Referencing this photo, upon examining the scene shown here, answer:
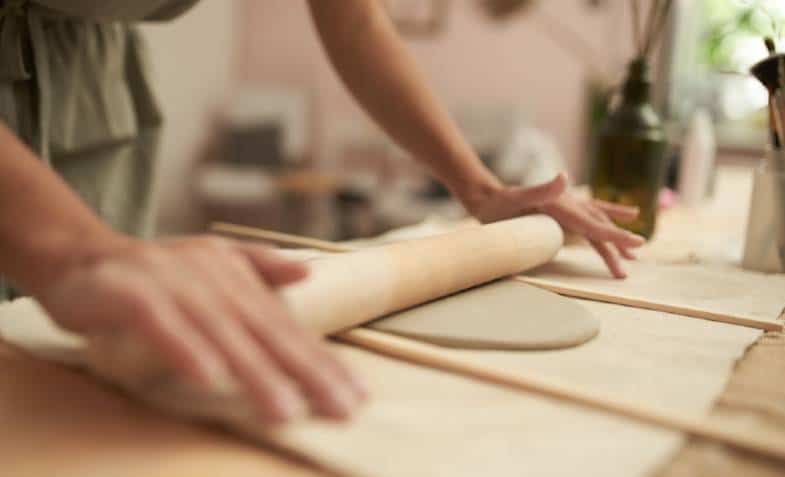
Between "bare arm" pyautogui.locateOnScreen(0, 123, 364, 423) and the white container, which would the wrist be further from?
"bare arm" pyautogui.locateOnScreen(0, 123, 364, 423)

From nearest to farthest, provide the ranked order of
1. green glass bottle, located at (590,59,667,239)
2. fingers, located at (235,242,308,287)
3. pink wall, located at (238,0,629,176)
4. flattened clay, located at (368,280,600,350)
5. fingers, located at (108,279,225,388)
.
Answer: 1. fingers, located at (108,279,225,388)
2. fingers, located at (235,242,308,287)
3. flattened clay, located at (368,280,600,350)
4. green glass bottle, located at (590,59,667,239)
5. pink wall, located at (238,0,629,176)

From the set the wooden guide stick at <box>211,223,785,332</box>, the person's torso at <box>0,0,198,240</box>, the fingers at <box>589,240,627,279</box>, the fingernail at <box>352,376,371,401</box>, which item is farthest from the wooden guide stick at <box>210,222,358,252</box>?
the fingernail at <box>352,376,371,401</box>

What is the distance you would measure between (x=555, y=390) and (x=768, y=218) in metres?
0.74

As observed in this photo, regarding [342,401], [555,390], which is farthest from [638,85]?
[342,401]

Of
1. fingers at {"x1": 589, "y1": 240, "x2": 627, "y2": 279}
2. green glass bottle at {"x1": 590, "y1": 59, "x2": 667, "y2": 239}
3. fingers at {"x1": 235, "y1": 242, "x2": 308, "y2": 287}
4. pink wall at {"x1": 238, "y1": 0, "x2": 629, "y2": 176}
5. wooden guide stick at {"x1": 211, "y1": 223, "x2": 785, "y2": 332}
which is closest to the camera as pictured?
fingers at {"x1": 235, "y1": 242, "x2": 308, "y2": 287}

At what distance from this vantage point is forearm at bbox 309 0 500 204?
1.07 m

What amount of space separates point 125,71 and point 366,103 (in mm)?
455

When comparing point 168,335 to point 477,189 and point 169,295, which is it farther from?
point 477,189

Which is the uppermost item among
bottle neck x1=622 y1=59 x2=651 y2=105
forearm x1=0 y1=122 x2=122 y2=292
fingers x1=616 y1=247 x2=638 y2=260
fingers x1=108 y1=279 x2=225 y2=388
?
bottle neck x1=622 y1=59 x2=651 y2=105

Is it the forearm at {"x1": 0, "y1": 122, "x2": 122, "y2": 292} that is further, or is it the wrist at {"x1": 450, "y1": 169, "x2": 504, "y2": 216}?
the wrist at {"x1": 450, "y1": 169, "x2": 504, "y2": 216}

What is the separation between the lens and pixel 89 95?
44.2 inches

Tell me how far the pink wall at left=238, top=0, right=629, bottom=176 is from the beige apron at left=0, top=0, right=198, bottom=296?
3651mm

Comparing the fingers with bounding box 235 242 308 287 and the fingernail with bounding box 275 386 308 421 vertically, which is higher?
the fingers with bounding box 235 242 308 287

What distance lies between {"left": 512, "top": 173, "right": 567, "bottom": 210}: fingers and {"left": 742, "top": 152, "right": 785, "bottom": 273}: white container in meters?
0.33
